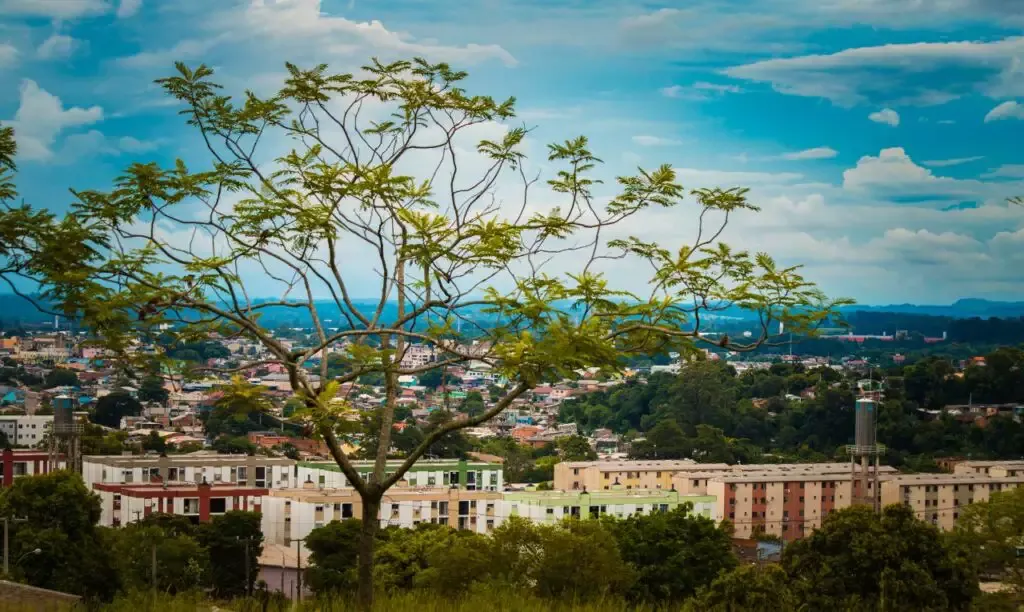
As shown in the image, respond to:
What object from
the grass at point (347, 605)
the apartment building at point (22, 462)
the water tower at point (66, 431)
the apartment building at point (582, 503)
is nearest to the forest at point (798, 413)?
the apartment building at point (582, 503)

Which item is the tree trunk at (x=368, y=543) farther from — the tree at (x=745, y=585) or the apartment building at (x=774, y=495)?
the apartment building at (x=774, y=495)

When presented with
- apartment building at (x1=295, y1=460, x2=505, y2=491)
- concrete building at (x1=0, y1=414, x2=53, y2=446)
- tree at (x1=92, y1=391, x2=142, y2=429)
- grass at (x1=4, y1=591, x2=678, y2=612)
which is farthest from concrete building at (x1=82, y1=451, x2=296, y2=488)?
grass at (x1=4, y1=591, x2=678, y2=612)

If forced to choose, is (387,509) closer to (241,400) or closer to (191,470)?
(191,470)

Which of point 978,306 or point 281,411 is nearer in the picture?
point 281,411

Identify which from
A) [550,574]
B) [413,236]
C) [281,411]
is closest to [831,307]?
[413,236]

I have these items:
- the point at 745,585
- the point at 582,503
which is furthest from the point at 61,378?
the point at 745,585

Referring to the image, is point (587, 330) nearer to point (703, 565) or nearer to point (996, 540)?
point (996, 540)

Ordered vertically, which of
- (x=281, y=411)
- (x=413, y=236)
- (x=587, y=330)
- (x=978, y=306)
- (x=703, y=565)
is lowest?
(x=703, y=565)
